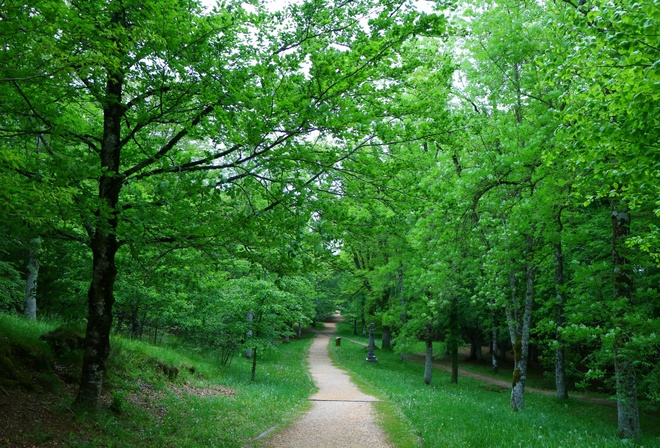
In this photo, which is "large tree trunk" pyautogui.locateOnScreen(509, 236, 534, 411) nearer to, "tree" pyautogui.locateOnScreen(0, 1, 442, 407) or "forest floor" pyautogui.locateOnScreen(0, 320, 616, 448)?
"tree" pyautogui.locateOnScreen(0, 1, 442, 407)

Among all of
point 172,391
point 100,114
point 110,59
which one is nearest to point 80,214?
point 110,59

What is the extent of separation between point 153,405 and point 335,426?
415 centimetres

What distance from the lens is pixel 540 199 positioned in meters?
10.2

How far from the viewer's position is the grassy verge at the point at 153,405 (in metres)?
6.31

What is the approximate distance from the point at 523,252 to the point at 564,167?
356 cm

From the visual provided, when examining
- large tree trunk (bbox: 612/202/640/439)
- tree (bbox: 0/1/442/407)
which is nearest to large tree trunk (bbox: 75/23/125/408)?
tree (bbox: 0/1/442/407)

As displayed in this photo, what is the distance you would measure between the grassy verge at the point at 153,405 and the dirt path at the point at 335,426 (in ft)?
1.62

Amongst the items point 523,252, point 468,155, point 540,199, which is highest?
point 468,155

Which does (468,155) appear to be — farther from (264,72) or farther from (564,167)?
(264,72)

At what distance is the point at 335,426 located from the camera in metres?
9.72

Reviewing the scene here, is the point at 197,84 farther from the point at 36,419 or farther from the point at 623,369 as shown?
the point at 623,369

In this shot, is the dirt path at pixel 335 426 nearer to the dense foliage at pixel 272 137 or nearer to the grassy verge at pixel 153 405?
the grassy verge at pixel 153 405

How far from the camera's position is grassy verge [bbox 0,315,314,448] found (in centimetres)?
631

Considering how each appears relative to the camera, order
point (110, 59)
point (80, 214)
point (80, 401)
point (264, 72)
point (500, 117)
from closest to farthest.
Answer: point (110, 59), point (80, 214), point (264, 72), point (80, 401), point (500, 117)
